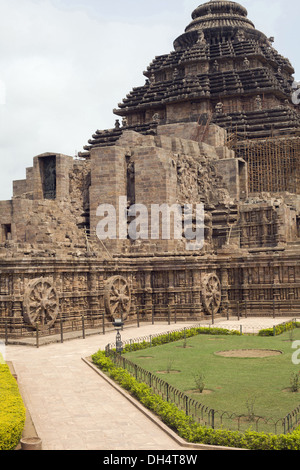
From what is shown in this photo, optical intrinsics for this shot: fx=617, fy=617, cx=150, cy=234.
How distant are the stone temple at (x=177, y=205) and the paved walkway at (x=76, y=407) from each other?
5.35 metres

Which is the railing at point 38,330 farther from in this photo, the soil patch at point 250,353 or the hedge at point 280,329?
the hedge at point 280,329

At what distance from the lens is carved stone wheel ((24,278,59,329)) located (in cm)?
2652

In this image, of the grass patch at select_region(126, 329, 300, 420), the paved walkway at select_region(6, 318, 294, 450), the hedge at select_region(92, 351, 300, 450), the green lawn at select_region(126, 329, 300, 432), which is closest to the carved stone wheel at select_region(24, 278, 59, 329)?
the paved walkway at select_region(6, 318, 294, 450)

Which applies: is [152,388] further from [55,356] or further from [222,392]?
[55,356]

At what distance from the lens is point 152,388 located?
56.2ft

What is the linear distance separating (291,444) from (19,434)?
5299mm

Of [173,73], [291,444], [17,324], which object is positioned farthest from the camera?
[173,73]

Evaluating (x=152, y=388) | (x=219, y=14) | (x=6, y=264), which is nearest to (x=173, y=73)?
(x=219, y=14)

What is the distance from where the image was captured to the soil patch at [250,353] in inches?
898

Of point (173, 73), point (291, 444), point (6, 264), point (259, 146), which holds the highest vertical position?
point (173, 73)

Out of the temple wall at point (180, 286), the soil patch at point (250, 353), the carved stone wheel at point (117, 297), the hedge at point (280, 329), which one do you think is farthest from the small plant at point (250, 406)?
the carved stone wheel at point (117, 297)

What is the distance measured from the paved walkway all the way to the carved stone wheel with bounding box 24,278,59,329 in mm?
2806

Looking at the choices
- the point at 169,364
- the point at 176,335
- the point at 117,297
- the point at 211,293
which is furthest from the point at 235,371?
the point at 211,293

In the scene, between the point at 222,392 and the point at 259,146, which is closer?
the point at 222,392
